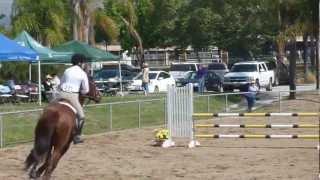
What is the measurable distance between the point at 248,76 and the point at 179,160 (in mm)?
30653

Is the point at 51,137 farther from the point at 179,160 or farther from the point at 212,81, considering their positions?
the point at 212,81

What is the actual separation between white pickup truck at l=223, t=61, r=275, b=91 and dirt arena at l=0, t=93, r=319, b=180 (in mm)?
24938

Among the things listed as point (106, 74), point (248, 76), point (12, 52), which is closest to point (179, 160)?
point (12, 52)

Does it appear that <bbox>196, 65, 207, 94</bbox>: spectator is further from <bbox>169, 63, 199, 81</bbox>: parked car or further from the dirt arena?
the dirt arena

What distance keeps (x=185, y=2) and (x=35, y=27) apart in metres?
28.0

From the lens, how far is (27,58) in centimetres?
2880

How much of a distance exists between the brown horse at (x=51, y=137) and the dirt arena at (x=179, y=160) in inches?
60.7

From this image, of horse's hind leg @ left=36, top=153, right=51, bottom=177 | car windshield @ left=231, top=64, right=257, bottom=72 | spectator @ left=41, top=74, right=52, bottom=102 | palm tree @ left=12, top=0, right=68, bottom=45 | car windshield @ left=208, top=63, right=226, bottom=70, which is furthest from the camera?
car windshield @ left=208, top=63, right=226, bottom=70

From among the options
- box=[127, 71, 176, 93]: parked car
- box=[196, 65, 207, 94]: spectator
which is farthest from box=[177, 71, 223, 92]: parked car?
box=[127, 71, 176, 93]: parked car

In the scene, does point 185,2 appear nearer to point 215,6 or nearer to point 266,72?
point 215,6

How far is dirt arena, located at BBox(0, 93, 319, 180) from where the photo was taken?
14109mm

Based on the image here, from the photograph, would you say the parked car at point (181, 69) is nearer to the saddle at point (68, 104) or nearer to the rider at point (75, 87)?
the rider at point (75, 87)

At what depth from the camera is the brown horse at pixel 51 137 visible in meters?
12.2

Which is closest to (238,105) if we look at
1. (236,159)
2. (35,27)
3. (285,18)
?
(285,18)
